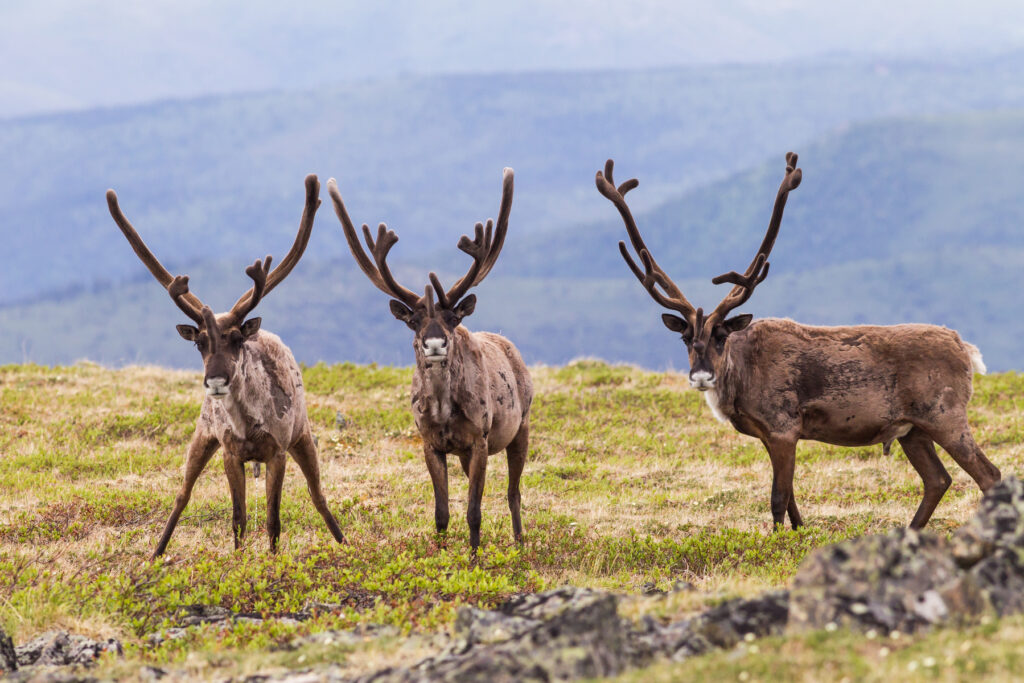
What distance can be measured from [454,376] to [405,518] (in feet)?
9.74

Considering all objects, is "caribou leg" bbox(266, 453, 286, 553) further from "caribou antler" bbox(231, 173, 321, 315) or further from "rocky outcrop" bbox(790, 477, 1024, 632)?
"rocky outcrop" bbox(790, 477, 1024, 632)

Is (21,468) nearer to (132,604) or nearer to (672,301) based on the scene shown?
(132,604)

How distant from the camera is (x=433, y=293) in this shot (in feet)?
37.6

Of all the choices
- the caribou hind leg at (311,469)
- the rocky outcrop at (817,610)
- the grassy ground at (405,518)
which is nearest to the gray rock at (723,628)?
the rocky outcrop at (817,610)


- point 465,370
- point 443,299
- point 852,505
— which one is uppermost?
point 443,299

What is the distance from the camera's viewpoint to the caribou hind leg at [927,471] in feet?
42.0

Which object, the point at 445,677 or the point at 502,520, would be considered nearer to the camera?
the point at 445,677

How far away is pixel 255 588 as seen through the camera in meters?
9.80

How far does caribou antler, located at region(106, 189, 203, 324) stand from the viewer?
11086mm

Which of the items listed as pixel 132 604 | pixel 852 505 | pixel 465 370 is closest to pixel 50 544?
pixel 132 604

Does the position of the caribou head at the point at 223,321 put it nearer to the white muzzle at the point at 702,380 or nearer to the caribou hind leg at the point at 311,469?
the caribou hind leg at the point at 311,469

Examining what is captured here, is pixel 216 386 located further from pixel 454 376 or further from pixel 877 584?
pixel 877 584

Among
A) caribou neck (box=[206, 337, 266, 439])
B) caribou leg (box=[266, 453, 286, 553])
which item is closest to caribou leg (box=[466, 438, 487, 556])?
caribou leg (box=[266, 453, 286, 553])

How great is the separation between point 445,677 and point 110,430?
1305 centimetres
